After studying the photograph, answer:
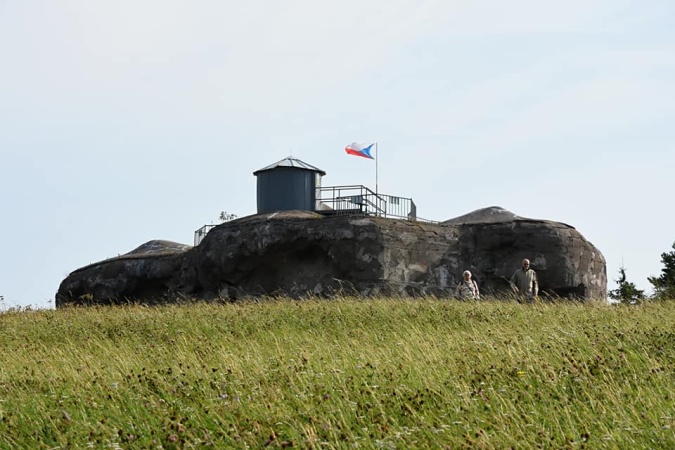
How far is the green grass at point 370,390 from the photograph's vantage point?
692 cm

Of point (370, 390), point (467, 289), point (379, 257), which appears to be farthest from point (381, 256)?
point (370, 390)

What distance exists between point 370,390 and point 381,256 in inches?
591

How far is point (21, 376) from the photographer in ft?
35.2

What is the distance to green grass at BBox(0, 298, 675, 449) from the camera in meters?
6.92

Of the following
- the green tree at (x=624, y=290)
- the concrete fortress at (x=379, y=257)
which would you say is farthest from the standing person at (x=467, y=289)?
the green tree at (x=624, y=290)

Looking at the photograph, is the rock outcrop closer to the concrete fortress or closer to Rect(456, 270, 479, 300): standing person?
the concrete fortress

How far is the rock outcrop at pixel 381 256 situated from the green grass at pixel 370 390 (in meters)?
9.27

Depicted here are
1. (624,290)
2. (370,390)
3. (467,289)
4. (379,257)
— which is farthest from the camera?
(624,290)

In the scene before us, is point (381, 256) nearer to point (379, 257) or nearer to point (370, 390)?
Result: point (379, 257)

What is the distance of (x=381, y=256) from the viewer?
2288 centimetres

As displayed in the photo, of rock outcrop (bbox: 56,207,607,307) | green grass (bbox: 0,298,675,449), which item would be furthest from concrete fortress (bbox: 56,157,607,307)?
green grass (bbox: 0,298,675,449)

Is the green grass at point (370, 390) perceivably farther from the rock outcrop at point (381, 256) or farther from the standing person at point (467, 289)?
the rock outcrop at point (381, 256)

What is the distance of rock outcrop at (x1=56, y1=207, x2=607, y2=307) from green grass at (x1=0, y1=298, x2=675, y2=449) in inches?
365

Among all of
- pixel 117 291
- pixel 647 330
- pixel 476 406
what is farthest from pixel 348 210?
pixel 476 406
